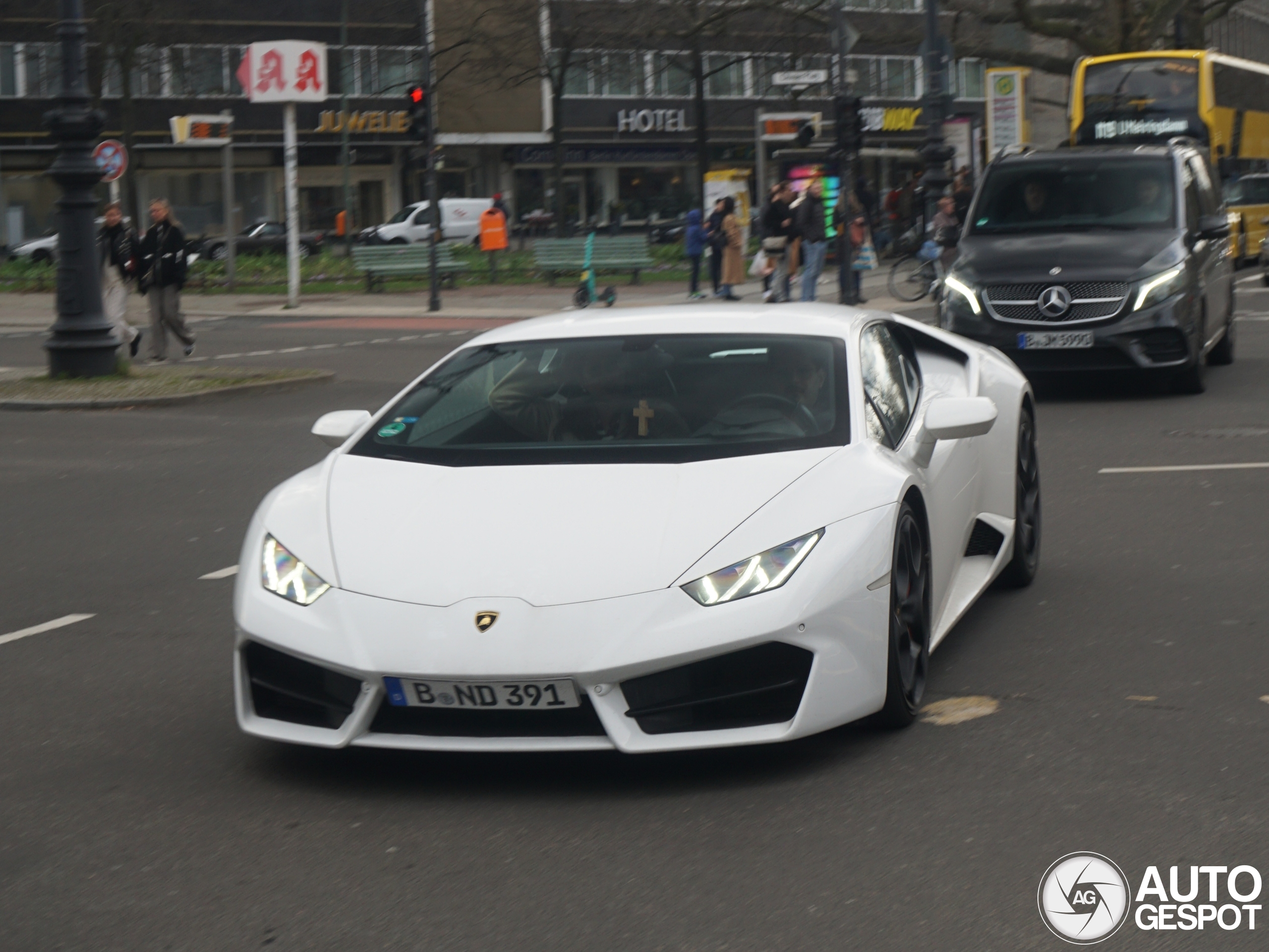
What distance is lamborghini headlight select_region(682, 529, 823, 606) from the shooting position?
186 inches

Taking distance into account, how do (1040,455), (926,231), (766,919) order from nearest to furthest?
(766,919), (1040,455), (926,231)

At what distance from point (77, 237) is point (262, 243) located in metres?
41.9

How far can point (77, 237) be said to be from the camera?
17.6 meters

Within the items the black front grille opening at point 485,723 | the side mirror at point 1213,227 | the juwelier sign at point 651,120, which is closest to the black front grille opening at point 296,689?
the black front grille opening at point 485,723

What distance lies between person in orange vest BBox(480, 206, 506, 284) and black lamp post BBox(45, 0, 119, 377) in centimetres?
2204

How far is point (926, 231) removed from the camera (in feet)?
97.5

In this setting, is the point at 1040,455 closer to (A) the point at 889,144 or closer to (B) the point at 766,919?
(B) the point at 766,919

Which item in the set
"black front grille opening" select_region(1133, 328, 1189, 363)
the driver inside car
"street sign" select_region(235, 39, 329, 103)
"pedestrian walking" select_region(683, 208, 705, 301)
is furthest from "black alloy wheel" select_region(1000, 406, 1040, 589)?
"pedestrian walking" select_region(683, 208, 705, 301)

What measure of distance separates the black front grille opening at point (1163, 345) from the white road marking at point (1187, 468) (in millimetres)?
3575

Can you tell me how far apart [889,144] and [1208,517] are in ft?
252

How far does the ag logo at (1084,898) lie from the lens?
3.76 meters

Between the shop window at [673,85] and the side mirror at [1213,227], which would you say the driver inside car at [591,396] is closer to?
the side mirror at [1213,227]

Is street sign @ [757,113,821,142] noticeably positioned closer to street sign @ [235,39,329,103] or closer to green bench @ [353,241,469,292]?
green bench @ [353,241,469,292]

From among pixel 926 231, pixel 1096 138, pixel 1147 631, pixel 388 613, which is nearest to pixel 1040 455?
pixel 1147 631
